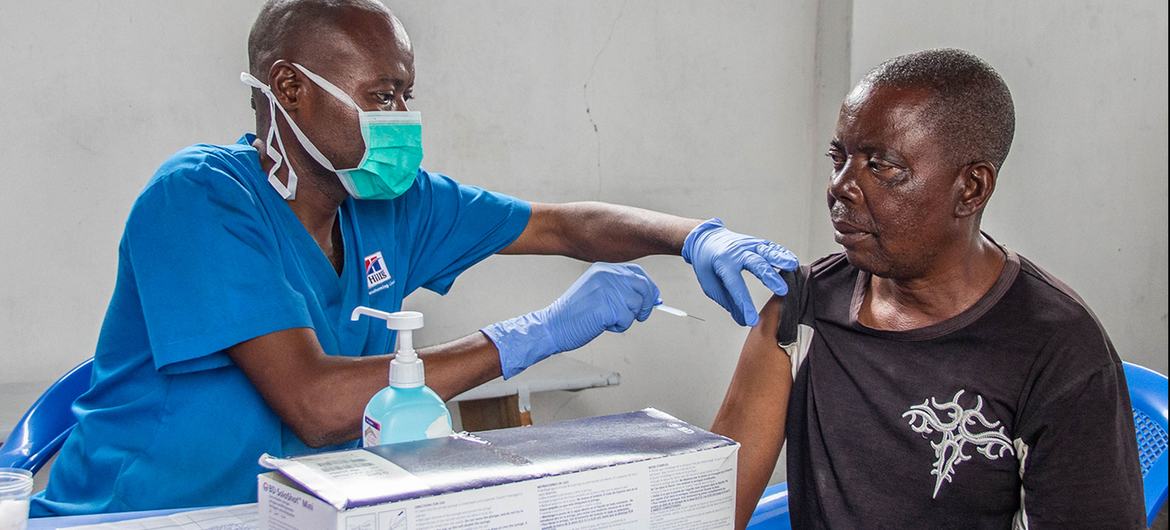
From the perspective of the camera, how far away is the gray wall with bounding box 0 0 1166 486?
2650 mm

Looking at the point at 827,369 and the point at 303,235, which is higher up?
the point at 303,235

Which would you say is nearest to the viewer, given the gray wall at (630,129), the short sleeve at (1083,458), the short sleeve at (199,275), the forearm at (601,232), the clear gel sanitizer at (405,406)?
the clear gel sanitizer at (405,406)

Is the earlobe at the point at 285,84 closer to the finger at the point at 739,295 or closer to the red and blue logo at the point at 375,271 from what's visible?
the red and blue logo at the point at 375,271

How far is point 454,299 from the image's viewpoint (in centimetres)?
316

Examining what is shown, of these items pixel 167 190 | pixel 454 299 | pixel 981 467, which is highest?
pixel 167 190

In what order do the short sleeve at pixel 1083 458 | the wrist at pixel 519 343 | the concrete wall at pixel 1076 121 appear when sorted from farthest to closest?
1. the concrete wall at pixel 1076 121
2. the wrist at pixel 519 343
3. the short sleeve at pixel 1083 458

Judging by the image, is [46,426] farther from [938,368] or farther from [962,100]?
[962,100]

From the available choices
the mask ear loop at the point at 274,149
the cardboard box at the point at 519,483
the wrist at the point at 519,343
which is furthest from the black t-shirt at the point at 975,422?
the mask ear loop at the point at 274,149

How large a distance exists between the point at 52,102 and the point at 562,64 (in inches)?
58.7

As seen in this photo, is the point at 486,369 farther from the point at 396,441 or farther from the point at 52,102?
the point at 52,102

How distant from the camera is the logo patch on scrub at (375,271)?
171cm

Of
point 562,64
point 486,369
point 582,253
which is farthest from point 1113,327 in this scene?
point 486,369

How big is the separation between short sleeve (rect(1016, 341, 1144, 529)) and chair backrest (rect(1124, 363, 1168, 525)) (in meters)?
0.50

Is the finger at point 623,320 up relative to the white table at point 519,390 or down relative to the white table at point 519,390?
up
